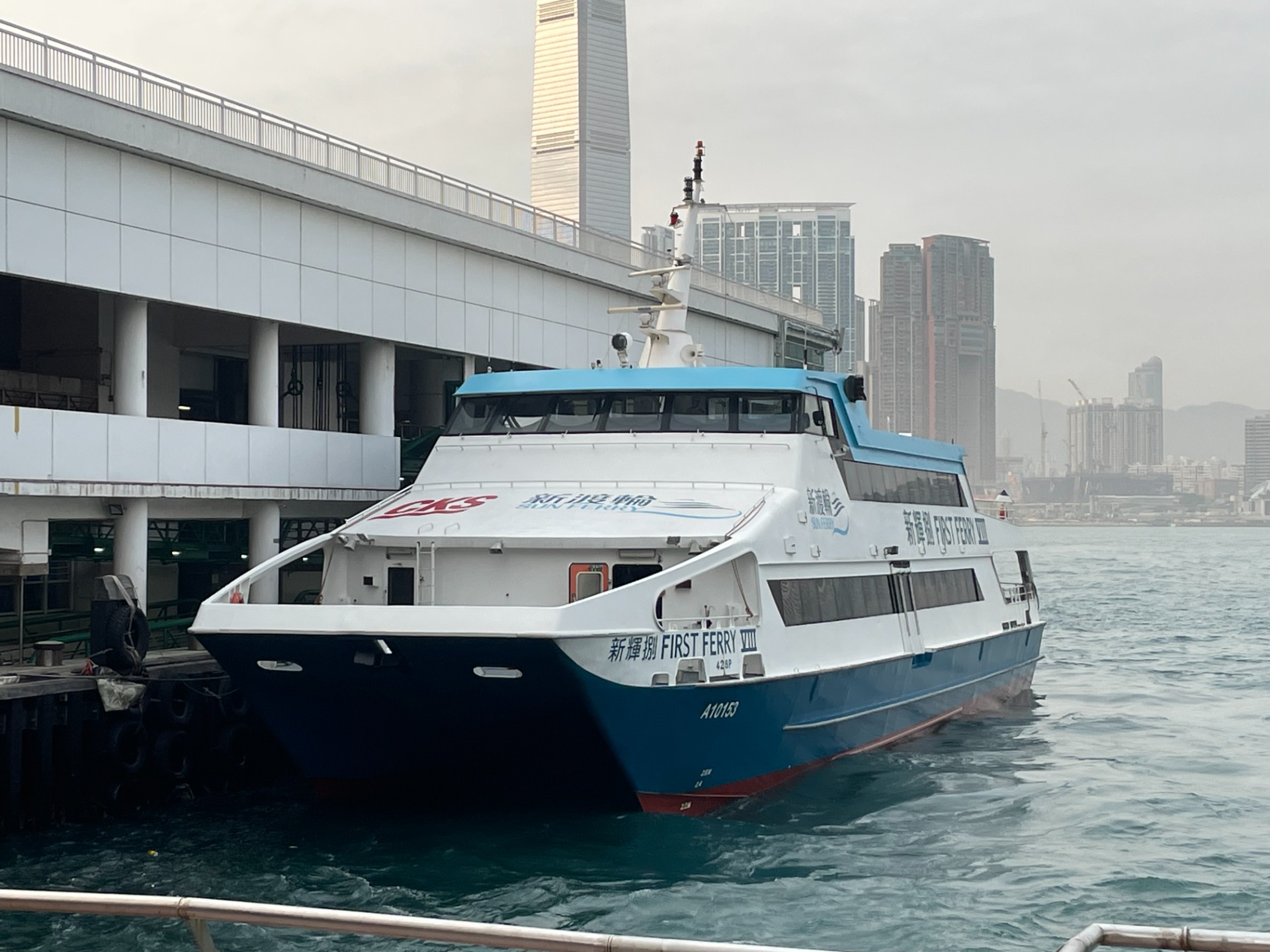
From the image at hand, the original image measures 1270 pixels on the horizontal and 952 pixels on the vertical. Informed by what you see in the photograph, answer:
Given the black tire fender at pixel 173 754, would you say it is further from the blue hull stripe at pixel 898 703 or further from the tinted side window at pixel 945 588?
the tinted side window at pixel 945 588

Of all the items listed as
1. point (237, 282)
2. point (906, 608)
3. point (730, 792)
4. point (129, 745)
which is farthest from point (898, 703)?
point (237, 282)

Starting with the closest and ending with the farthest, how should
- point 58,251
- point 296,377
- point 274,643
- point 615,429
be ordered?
point 274,643 < point 58,251 < point 615,429 < point 296,377

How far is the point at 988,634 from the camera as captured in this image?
2230 cm

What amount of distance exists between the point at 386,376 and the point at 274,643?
9472 millimetres

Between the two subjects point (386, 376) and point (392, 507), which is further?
Result: point (386, 376)

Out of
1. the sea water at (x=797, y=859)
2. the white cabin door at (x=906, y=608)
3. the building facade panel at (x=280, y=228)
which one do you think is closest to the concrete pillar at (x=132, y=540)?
the sea water at (x=797, y=859)

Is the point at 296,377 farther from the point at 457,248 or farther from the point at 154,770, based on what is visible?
the point at 154,770

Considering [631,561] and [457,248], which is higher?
[457,248]

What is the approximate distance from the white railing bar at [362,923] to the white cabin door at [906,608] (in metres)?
14.5

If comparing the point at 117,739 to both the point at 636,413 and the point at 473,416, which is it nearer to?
the point at 473,416

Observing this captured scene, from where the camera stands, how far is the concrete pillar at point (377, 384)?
72.3ft

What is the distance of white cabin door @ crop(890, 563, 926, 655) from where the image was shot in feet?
61.3

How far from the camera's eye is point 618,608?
42.4ft

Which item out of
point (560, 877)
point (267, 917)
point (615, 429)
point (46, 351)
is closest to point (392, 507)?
point (615, 429)
